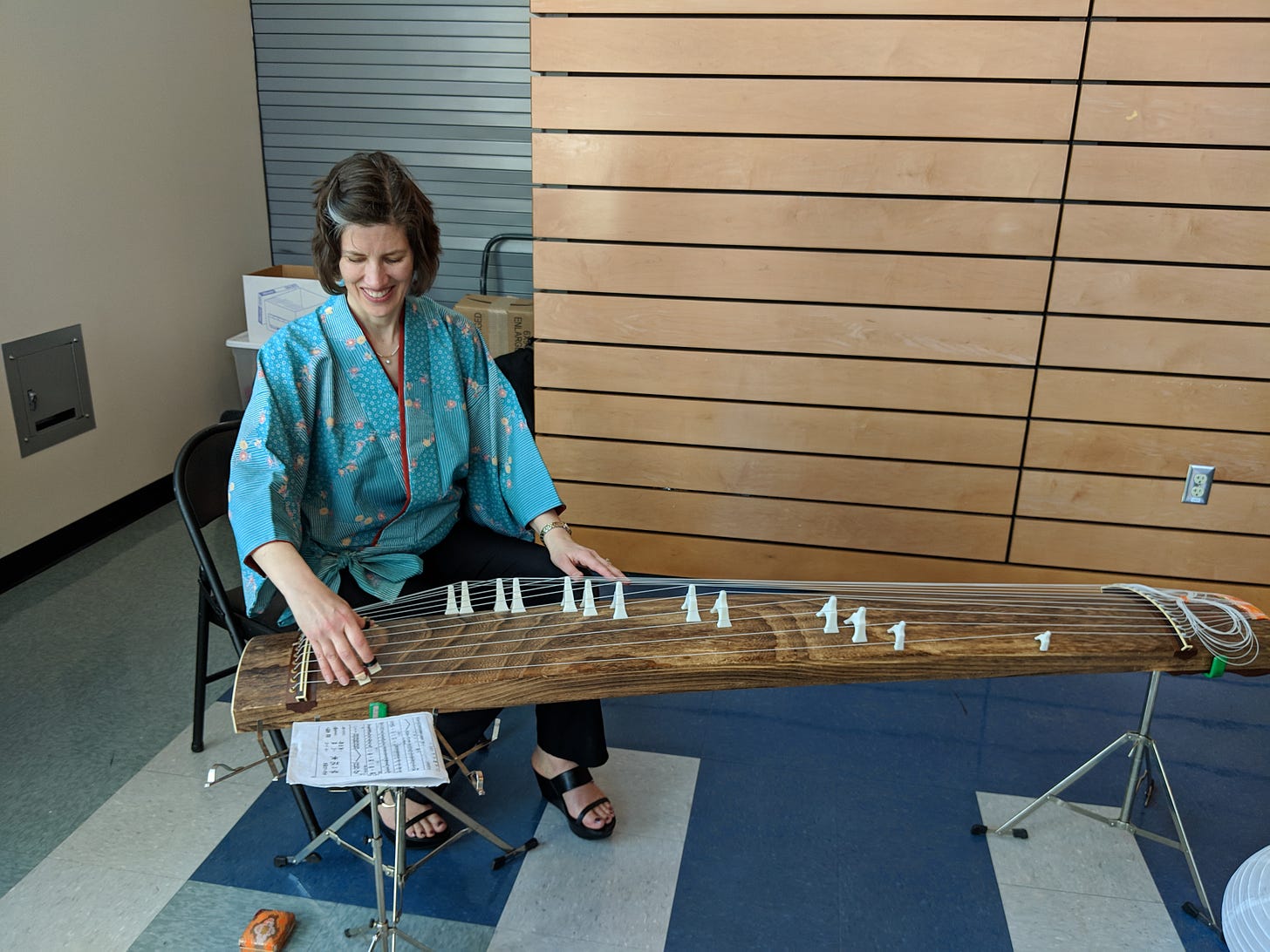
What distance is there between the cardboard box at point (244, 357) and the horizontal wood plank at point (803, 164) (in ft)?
5.20

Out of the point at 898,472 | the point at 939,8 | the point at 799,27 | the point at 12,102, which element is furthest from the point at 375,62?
the point at 898,472

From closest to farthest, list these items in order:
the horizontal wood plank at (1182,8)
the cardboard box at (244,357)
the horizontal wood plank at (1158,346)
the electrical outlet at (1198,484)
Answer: the horizontal wood plank at (1182,8) < the horizontal wood plank at (1158,346) < the electrical outlet at (1198,484) < the cardboard box at (244,357)

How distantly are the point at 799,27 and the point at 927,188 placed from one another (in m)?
0.51

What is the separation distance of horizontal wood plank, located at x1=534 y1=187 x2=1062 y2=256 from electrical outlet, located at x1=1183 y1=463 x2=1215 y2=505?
61cm

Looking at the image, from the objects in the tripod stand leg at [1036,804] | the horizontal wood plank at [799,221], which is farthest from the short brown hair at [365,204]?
the tripod stand leg at [1036,804]

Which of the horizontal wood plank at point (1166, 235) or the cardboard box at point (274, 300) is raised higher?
the horizontal wood plank at point (1166, 235)

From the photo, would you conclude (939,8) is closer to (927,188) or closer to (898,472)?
(927,188)

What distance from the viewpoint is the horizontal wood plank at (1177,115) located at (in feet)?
7.64

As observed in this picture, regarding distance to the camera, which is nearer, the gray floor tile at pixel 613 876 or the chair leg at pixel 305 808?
Result: the gray floor tile at pixel 613 876

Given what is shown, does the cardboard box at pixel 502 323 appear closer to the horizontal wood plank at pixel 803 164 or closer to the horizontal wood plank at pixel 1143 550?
the horizontal wood plank at pixel 803 164

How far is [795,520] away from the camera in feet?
9.34

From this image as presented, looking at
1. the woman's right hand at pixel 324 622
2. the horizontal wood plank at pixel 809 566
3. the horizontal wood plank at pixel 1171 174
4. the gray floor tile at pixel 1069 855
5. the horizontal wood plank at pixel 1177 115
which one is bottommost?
the gray floor tile at pixel 1069 855

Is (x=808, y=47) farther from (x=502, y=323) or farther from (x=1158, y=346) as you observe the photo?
(x=502, y=323)

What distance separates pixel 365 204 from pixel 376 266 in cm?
10
